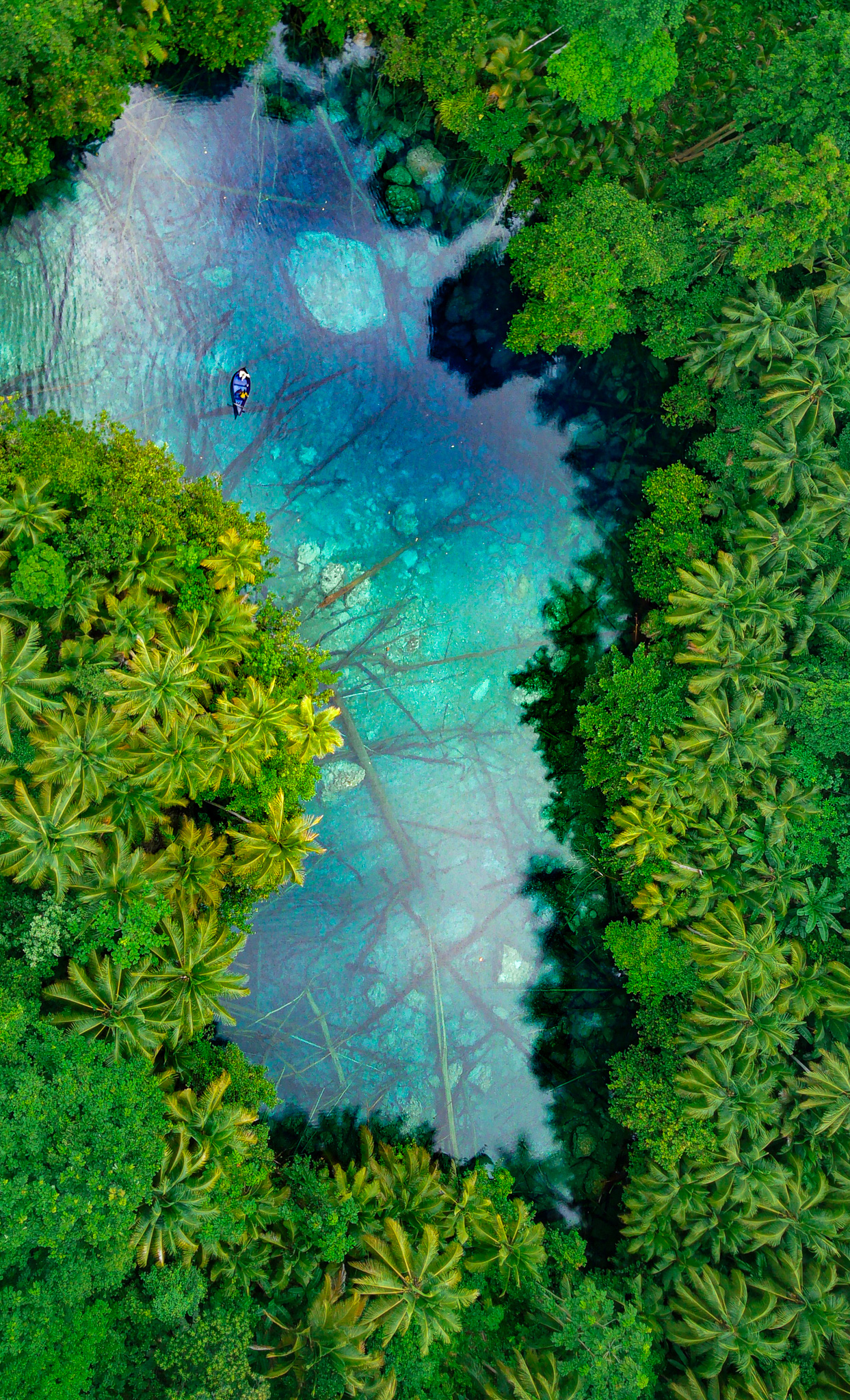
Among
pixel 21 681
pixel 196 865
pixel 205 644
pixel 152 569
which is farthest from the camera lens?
pixel 196 865

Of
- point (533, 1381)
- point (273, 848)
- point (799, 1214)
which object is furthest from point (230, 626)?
point (799, 1214)

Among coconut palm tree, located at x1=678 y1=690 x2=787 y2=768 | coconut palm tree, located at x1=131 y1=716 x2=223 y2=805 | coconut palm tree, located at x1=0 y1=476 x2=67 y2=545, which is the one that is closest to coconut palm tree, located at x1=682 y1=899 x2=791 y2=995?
coconut palm tree, located at x1=678 y1=690 x2=787 y2=768

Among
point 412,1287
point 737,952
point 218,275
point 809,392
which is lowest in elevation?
point 412,1287

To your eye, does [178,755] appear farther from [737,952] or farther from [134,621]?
[737,952]

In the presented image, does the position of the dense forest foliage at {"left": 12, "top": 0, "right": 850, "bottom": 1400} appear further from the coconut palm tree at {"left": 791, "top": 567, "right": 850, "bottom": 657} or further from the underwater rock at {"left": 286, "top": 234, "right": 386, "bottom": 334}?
the underwater rock at {"left": 286, "top": 234, "right": 386, "bottom": 334}

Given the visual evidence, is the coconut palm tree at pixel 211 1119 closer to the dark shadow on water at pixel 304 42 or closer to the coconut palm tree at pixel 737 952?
the coconut palm tree at pixel 737 952

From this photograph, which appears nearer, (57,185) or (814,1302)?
(814,1302)
